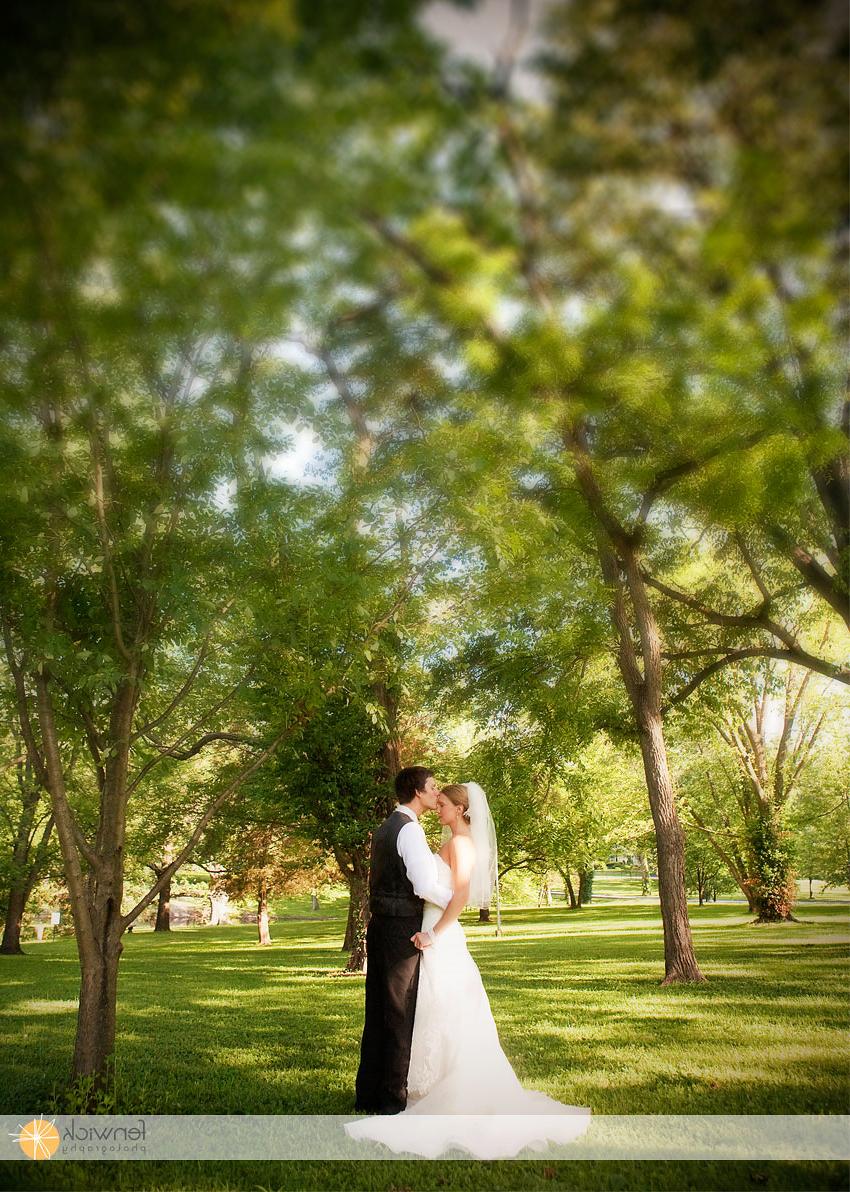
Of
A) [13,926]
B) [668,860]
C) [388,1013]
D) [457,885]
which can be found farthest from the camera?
[13,926]

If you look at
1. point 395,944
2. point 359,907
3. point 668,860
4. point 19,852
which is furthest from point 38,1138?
point 19,852

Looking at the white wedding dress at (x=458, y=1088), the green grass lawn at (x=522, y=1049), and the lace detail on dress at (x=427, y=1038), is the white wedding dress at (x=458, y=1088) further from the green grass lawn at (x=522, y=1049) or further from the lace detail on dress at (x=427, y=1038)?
the green grass lawn at (x=522, y=1049)

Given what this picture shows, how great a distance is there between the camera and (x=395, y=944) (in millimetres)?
5504

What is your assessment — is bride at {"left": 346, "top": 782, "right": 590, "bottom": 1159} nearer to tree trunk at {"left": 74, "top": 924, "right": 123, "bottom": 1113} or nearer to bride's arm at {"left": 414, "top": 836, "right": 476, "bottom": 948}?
bride's arm at {"left": 414, "top": 836, "right": 476, "bottom": 948}

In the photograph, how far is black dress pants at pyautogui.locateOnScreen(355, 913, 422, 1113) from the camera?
5238 millimetres

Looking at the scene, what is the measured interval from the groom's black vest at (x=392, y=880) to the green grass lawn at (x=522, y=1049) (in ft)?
4.90

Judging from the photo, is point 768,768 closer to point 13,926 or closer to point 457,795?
point 457,795

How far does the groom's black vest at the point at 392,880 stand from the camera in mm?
5527

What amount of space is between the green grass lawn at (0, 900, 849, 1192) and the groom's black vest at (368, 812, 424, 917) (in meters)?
1.49

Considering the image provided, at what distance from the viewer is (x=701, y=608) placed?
42.4 ft

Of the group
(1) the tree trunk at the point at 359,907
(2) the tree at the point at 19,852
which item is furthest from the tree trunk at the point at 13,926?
(1) the tree trunk at the point at 359,907

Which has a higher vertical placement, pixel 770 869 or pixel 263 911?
pixel 770 869

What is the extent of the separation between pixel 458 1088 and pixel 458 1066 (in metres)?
0.13

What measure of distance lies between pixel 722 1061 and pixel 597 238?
678cm
